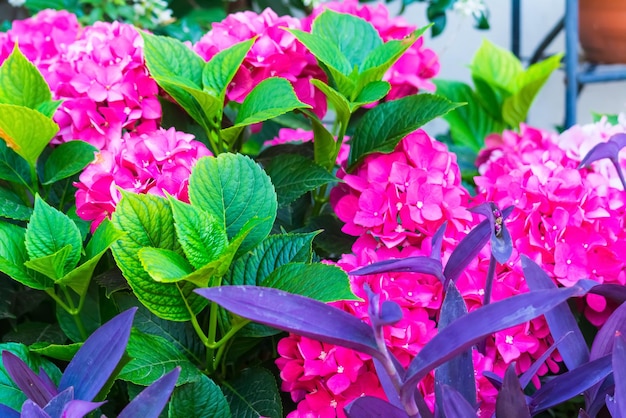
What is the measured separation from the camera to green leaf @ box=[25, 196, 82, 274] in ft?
1.93

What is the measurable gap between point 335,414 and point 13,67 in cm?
48

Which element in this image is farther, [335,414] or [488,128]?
[488,128]

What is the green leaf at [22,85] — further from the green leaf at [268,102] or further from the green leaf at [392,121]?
the green leaf at [392,121]

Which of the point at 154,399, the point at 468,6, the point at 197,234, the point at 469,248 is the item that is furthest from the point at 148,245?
the point at 468,6

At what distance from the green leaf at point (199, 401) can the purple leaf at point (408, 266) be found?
0.49 feet

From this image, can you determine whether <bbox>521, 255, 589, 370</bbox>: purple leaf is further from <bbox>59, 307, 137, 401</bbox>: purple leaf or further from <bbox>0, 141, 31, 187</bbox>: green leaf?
<bbox>0, 141, 31, 187</bbox>: green leaf

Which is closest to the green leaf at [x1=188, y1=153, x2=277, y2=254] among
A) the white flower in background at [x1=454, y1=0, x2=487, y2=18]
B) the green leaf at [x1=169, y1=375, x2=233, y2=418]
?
the green leaf at [x1=169, y1=375, x2=233, y2=418]

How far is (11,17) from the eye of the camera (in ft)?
6.96

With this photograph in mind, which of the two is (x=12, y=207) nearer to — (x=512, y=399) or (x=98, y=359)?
(x=98, y=359)

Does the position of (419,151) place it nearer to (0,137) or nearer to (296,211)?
(296,211)

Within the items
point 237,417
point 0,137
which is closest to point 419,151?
point 237,417

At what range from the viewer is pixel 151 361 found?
587 millimetres

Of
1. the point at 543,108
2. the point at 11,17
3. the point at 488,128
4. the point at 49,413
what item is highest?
the point at 49,413

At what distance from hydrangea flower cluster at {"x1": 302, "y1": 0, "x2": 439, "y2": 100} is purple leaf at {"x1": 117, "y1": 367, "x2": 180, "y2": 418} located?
0.47 meters
